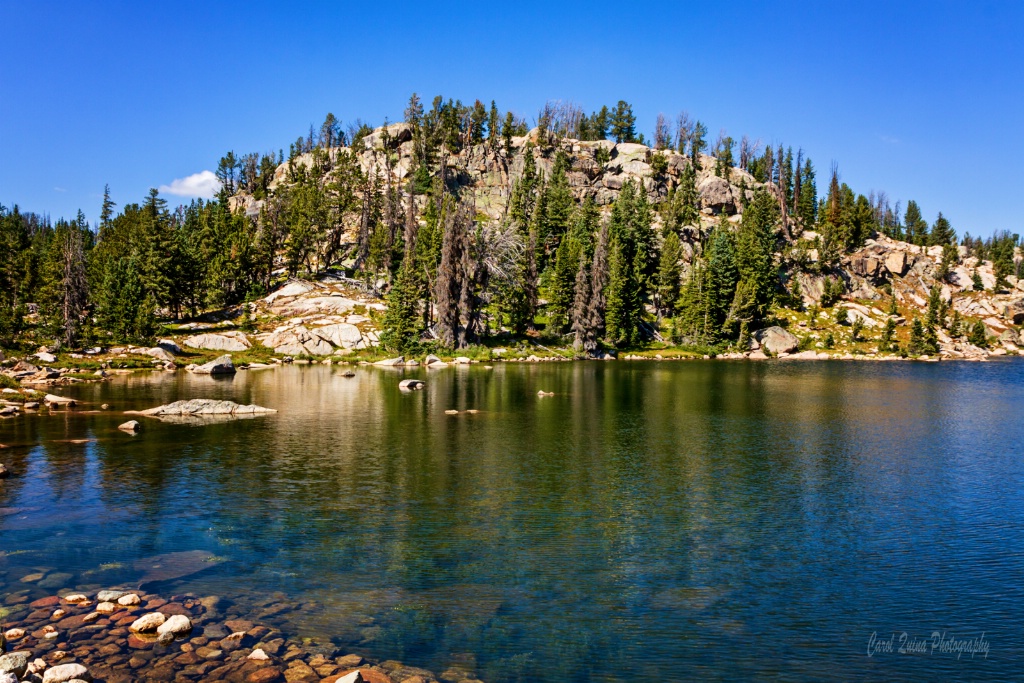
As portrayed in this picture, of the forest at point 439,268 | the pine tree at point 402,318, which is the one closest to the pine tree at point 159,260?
the forest at point 439,268

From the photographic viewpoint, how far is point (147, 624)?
17.5 metres

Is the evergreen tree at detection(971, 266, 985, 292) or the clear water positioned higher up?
the evergreen tree at detection(971, 266, 985, 292)

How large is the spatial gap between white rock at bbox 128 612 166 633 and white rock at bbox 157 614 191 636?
26 centimetres

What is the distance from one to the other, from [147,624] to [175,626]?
2.86 feet

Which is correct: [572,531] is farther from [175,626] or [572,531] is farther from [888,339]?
[888,339]

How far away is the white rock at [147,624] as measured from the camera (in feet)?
57.4

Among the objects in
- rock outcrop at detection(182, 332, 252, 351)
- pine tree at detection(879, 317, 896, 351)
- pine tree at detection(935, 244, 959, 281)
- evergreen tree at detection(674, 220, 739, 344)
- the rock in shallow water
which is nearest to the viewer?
the rock in shallow water

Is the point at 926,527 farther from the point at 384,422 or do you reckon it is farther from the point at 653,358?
the point at 653,358

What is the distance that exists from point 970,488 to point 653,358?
320 feet

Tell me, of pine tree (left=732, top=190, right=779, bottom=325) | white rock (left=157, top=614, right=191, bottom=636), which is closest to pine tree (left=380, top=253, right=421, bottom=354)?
pine tree (left=732, top=190, right=779, bottom=325)

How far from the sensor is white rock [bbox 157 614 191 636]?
17281mm

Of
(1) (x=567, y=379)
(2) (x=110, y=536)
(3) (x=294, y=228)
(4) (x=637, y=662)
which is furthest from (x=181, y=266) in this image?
(4) (x=637, y=662)

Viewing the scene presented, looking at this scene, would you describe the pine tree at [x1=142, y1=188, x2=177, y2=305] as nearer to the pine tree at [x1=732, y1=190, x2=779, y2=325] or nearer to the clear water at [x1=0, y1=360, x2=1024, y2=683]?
the clear water at [x1=0, y1=360, x2=1024, y2=683]

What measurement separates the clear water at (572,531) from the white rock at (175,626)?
2.14m
